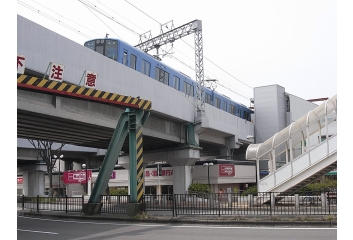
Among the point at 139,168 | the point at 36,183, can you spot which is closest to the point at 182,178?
the point at 139,168

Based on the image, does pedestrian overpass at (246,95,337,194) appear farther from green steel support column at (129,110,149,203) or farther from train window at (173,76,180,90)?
train window at (173,76,180,90)

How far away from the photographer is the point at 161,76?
30.0 meters

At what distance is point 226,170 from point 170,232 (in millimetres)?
25316

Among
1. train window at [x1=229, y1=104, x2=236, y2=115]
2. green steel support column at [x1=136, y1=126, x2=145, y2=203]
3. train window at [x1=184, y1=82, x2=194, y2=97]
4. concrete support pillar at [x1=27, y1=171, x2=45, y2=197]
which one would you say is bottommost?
concrete support pillar at [x1=27, y1=171, x2=45, y2=197]

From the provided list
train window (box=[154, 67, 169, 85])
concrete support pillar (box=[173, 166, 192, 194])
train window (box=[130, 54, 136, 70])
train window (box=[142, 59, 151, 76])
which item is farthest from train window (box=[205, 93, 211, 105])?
train window (box=[130, 54, 136, 70])

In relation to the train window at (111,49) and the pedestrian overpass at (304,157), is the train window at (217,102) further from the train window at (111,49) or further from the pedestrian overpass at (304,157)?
the train window at (111,49)

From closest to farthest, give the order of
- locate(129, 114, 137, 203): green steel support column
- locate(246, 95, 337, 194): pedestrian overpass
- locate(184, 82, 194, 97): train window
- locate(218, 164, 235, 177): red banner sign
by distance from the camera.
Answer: locate(129, 114, 137, 203): green steel support column → locate(246, 95, 337, 194): pedestrian overpass → locate(184, 82, 194, 97): train window → locate(218, 164, 235, 177): red banner sign

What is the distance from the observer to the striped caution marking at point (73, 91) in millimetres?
14016

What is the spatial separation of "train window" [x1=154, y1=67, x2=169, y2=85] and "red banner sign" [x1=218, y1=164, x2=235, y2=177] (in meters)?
11.4

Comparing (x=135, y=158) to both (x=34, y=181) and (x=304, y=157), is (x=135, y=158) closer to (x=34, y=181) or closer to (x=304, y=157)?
(x=304, y=157)

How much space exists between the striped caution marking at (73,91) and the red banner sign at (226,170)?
772 inches

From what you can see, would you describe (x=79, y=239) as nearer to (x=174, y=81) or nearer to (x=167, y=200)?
(x=167, y=200)

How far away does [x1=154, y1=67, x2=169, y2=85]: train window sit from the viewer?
96.5 feet

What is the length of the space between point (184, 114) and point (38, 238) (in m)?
17.9
